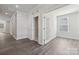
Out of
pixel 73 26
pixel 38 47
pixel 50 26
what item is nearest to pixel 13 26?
pixel 38 47

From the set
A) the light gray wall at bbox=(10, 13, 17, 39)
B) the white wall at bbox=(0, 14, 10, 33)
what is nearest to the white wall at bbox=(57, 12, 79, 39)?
the light gray wall at bbox=(10, 13, 17, 39)

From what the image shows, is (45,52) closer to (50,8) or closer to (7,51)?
(7,51)

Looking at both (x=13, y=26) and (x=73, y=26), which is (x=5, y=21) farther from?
(x=73, y=26)

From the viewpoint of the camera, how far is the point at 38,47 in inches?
60.5

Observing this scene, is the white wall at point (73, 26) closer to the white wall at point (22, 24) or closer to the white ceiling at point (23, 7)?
the white ceiling at point (23, 7)

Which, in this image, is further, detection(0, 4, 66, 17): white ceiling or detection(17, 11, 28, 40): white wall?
detection(17, 11, 28, 40): white wall

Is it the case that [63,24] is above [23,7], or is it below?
below

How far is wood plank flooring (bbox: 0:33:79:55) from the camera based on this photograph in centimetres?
141

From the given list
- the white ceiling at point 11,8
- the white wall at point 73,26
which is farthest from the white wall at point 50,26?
the white ceiling at point 11,8

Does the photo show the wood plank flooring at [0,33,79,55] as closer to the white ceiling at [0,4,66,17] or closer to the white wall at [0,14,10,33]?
the white wall at [0,14,10,33]

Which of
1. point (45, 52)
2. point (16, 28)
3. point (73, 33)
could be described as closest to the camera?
point (73, 33)
